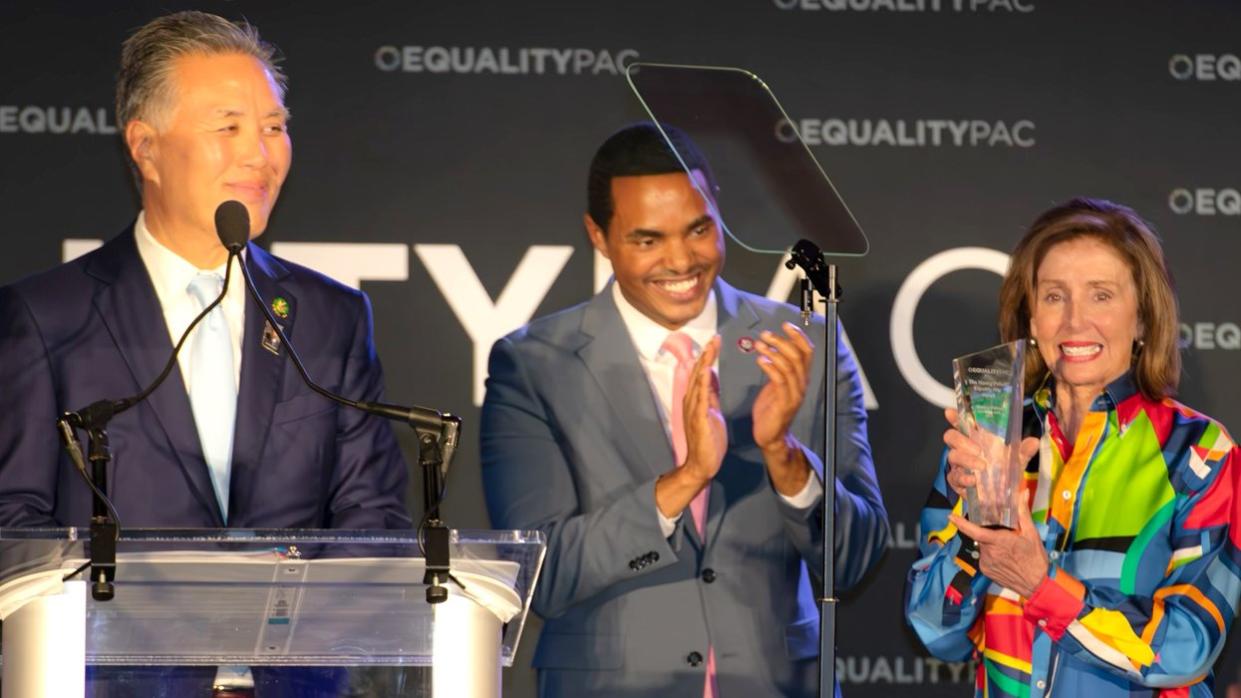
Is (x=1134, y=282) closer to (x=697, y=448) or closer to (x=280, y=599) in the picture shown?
(x=697, y=448)

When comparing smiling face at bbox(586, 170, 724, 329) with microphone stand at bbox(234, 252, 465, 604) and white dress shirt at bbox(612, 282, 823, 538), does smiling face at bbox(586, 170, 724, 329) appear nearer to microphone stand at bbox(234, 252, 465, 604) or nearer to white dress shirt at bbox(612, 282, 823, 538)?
white dress shirt at bbox(612, 282, 823, 538)

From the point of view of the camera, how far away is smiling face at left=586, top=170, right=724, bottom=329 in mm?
4723

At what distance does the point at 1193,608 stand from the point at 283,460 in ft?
6.87

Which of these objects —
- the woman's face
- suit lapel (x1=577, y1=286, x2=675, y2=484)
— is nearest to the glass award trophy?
the woman's face

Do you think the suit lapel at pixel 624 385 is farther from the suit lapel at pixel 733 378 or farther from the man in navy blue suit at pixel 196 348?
the man in navy blue suit at pixel 196 348

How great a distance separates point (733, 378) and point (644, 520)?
0.54m

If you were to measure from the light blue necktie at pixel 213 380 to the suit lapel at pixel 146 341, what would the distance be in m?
0.04

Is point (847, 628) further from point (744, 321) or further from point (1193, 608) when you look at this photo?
point (1193, 608)

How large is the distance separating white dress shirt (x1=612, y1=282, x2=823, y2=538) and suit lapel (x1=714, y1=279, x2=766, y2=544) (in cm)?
3

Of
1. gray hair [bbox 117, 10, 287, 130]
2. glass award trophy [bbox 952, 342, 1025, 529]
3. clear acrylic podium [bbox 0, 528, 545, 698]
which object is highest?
gray hair [bbox 117, 10, 287, 130]

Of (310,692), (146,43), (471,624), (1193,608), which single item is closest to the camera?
(471,624)

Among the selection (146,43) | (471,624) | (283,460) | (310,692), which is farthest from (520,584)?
(146,43)

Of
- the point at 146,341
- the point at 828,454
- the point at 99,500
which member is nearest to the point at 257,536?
the point at 99,500

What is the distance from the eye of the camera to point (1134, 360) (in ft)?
12.8
